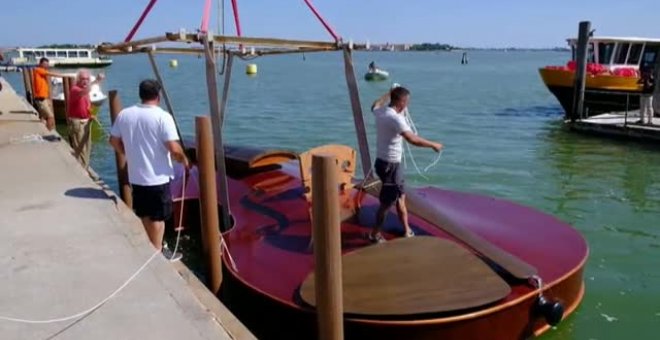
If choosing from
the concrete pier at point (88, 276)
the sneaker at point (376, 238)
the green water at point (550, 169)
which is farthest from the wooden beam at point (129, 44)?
the green water at point (550, 169)

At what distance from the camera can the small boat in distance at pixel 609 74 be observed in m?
21.5

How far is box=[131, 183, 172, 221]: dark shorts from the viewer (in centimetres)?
570

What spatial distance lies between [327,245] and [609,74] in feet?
68.6

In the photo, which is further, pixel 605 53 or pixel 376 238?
pixel 605 53

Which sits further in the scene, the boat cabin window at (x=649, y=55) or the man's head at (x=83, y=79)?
the boat cabin window at (x=649, y=55)

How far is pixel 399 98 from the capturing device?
5.83 metres

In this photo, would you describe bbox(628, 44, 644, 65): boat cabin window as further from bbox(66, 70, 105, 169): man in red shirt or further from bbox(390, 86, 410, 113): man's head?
bbox(390, 86, 410, 113): man's head

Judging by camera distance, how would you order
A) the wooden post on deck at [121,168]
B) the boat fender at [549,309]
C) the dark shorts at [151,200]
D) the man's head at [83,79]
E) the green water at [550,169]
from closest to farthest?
1. the boat fender at [549,309]
2. the dark shorts at [151,200]
3. the green water at [550,169]
4. the wooden post on deck at [121,168]
5. the man's head at [83,79]

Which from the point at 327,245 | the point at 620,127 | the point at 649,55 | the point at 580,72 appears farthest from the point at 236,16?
the point at 649,55

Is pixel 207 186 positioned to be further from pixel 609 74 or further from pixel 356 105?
pixel 609 74

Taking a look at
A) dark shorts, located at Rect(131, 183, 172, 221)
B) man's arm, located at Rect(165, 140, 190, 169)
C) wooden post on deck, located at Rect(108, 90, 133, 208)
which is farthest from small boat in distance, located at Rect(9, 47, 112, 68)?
man's arm, located at Rect(165, 140, 190, 169)

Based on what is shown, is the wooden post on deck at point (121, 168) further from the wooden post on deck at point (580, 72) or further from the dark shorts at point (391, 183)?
the wooden post on deck at point (580, 72)

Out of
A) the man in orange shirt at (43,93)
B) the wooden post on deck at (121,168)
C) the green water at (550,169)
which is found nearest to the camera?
the green water at (550,169)

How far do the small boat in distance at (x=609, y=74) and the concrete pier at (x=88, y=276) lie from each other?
742 inches
